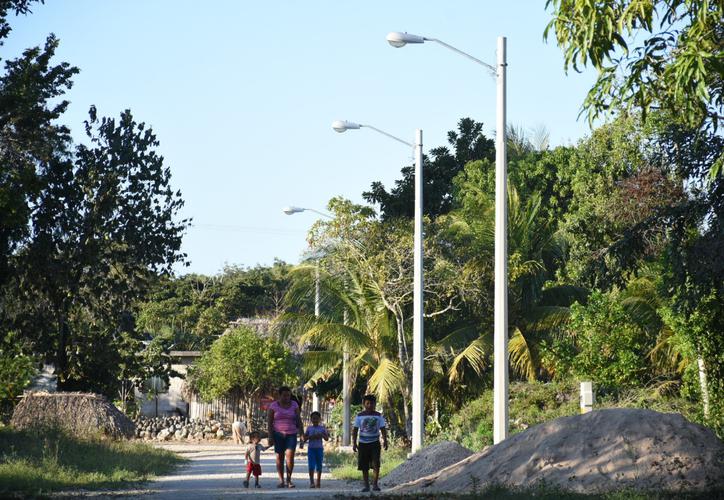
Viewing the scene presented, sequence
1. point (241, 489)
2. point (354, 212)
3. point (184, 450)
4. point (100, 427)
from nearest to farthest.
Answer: point (241, 489), point (100, 427), point (354, 212), point (184, 450)

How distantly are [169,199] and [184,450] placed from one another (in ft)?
35.0

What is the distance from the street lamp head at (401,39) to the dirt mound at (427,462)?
24.8 ft

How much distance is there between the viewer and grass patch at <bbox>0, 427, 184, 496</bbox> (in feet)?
63.0

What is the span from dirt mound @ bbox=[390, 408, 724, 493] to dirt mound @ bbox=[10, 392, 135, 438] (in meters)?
17.2

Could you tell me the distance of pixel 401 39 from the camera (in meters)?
20.1

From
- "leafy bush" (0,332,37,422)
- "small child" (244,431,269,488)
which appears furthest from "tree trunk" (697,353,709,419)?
"leafy bush" (0,332,37,422)

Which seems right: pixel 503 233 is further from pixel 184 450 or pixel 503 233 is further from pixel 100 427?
pixel 184 450

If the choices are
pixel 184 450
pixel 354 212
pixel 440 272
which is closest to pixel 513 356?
pixel 440 272

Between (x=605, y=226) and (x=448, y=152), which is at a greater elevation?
(x=448, y=152)

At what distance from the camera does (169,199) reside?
118ft

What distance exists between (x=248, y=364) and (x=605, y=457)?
32.2 meters

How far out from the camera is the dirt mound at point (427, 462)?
2145cm

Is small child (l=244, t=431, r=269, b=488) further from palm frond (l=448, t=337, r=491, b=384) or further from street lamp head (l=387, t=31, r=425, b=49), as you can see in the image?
palm frond (l=448, t=337, r=491, b=384)

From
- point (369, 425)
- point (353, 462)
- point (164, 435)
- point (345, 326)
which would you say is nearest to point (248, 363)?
point (164, 435)
